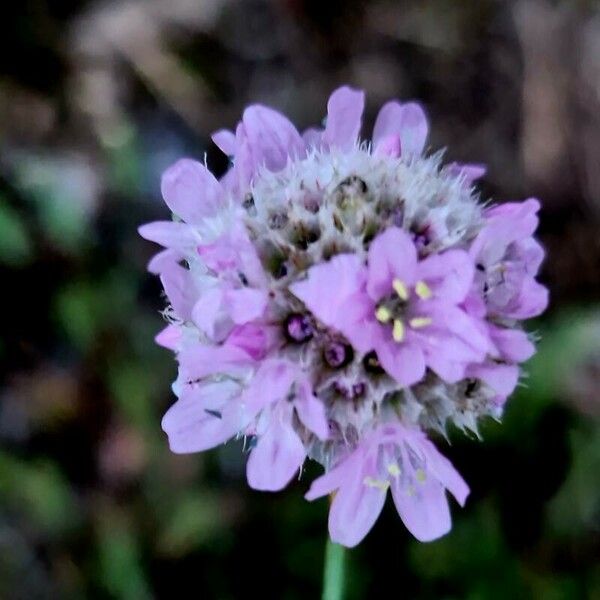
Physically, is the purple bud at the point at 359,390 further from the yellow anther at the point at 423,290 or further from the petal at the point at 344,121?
the petal at the point at 344,121

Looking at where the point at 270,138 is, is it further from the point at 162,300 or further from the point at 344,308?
the point at 162,300

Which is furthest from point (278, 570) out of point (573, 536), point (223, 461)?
point (573, 536)

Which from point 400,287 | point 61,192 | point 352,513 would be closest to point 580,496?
point 352,513

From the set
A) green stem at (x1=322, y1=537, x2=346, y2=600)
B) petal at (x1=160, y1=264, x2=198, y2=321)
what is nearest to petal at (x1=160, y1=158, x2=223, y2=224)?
petal at (x1=160, y1=264, x2=198, y2=321)

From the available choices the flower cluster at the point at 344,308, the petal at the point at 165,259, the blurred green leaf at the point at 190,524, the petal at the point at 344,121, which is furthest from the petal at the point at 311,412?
the blurred green leaf at the point at 190,524

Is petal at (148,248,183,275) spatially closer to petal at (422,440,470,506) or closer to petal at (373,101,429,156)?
petal at (373,101,429,156)

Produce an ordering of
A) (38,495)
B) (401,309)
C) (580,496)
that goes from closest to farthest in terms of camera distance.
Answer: (401,309) → (580,496) → (38,495)

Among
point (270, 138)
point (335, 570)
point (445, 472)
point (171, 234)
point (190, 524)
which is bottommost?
point (190, 524)
